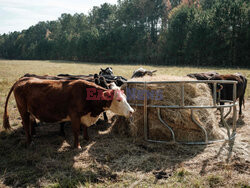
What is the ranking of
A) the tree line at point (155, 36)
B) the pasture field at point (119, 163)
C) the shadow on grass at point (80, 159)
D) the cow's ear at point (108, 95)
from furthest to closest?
the tree line at point (155, 36) → the cow's ear at point (108, 95) → the shadow on grass at point (80, 159) → the pasture field at point (119, 163)

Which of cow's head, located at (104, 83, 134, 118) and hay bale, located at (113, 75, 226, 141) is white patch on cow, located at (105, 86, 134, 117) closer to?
cow's head, located at (104, 83, 134, 118)

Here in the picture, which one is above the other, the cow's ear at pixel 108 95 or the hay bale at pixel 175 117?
the cow's ear at pixel 108 95

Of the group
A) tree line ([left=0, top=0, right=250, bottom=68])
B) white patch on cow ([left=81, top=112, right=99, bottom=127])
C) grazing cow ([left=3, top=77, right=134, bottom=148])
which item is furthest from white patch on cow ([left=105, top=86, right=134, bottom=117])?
tree line ([left=0, top=0, right=250, bottom=68])

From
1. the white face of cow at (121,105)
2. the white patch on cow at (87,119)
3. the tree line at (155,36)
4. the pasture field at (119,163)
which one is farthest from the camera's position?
the tree line at (155,36)

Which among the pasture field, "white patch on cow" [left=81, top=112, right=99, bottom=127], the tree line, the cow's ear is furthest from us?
the tree line

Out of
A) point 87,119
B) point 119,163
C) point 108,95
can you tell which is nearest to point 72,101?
point 87,119

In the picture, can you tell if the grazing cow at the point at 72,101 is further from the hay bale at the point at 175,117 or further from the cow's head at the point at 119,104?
the hay bale at the point at 175,117

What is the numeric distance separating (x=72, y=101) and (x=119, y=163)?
1.84 m

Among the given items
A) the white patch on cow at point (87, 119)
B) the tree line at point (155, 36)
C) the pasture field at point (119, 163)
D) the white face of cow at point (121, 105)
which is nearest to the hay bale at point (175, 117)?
the pasture field at point (119, 163)

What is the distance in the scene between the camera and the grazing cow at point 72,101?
17.6ft

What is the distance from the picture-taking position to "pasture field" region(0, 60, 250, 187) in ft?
12.8

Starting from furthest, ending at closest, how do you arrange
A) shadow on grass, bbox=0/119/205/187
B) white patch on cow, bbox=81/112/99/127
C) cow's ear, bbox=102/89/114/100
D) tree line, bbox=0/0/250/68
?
1. tree line, bbox=0/0/250/68
2. white patch on cow, bbox=81/112/99/127
3. cow's ear, bbox=102/89/114/100
4. shadow on grass, bbox=0/119/205/187

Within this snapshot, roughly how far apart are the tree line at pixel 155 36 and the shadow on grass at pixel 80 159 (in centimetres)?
3762

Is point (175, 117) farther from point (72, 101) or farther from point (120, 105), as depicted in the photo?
point (72, 101)
